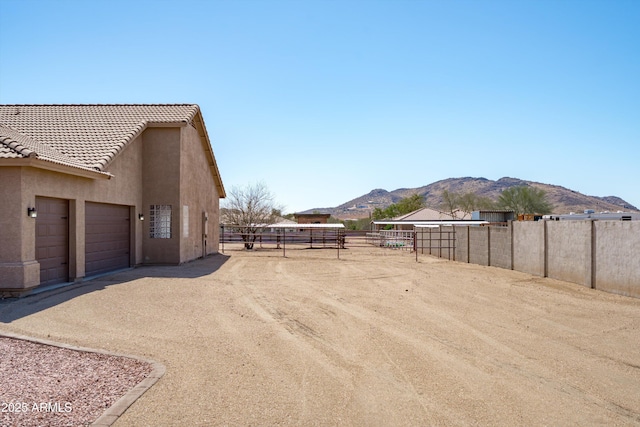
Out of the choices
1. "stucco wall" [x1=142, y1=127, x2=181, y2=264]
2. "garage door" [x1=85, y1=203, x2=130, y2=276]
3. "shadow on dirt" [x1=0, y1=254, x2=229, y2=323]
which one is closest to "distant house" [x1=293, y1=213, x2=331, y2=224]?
"shadow on dirt" [x1=0, y1=254, x2=229, y2=323]

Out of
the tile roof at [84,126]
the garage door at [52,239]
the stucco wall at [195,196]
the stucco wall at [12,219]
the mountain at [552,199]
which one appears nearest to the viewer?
the stucco wall at [12,219]

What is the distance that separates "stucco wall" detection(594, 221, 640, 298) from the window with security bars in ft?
51.6

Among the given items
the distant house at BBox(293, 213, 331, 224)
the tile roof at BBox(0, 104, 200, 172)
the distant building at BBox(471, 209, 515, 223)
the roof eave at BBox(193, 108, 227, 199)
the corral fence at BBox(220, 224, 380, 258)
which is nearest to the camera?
the tile roof at BBox(0, 104, 200, 172)

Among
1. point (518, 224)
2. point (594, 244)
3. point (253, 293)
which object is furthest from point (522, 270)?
point (253, 293)

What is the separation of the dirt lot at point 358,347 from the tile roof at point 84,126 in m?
4.21

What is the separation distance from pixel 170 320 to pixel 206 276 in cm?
680

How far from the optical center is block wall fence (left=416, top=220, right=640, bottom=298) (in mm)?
14047

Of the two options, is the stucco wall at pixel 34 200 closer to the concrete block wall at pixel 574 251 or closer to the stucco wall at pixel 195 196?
the stucco wall at pixel 195 196

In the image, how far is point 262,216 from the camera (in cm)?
4375

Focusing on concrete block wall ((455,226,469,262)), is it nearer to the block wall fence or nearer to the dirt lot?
the block wall fence

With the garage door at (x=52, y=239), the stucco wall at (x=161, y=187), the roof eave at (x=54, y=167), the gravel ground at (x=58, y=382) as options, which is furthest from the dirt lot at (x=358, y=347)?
the stucco wall at (x=161, y=187)

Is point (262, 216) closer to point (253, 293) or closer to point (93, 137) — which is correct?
point (93, 137)

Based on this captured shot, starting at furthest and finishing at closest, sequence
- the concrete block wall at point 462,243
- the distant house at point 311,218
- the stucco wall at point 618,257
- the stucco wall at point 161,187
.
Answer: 1. the distant house at point 311,218
2. the concrete block wall at point 462,243
3. the stucco wall at point 161,187
4. the stucco wall at point 618,257

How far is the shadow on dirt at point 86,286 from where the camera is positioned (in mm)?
9938
